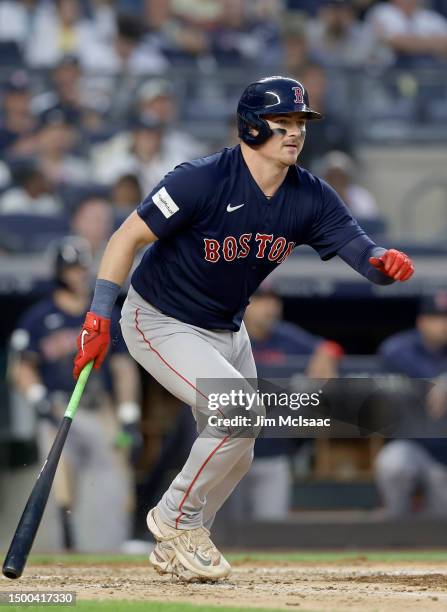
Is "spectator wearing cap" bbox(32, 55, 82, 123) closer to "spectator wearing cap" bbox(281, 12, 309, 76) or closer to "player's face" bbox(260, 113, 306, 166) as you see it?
"spectator wearing cap" bbox(281, 12, 309, 76)

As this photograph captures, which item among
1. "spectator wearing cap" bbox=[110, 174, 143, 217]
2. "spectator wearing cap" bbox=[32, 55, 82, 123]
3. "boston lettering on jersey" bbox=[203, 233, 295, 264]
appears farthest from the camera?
"spectator wearing cap" bbox=[32, 55, 82, 123]

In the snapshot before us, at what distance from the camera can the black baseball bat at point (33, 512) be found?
4.05 meters

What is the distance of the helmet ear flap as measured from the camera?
4336mm

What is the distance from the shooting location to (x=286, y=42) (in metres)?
10.4

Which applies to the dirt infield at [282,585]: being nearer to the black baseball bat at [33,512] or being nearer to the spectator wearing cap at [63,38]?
the black baseball bat at [33,512]

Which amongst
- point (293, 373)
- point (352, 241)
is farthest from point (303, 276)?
point (352, 241)

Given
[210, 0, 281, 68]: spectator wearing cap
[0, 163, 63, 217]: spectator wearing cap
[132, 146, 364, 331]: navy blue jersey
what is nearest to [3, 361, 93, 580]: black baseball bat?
[132, 146, 364, 331]: navy blue jersey

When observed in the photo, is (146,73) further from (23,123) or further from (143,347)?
(143,347)

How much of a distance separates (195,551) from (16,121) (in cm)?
595

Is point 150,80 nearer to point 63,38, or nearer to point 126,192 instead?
point 63,38

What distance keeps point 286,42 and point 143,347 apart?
248 inches

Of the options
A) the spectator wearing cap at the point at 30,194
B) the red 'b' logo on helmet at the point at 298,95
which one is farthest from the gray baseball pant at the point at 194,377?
the spectator wearing cap at the point at 30,194

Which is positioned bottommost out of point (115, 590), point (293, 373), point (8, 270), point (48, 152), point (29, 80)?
point (115, 590)

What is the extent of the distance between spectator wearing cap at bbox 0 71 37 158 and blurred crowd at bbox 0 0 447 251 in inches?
0.5
